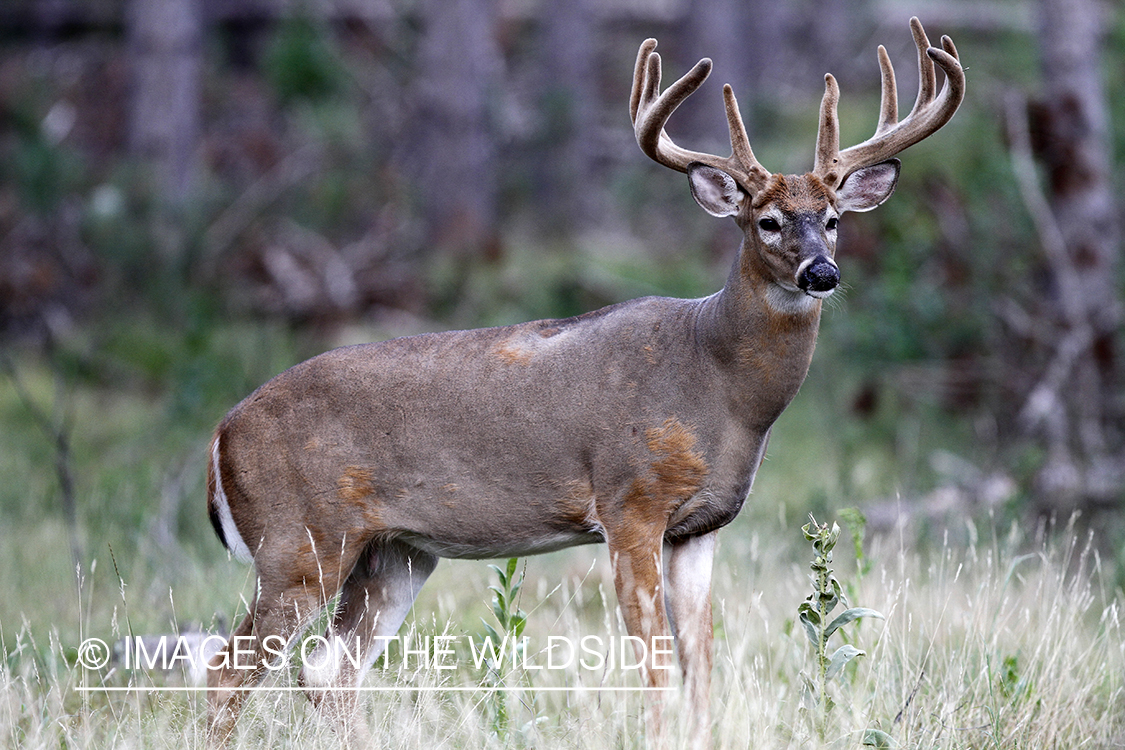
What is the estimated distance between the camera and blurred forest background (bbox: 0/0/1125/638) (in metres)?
7.82

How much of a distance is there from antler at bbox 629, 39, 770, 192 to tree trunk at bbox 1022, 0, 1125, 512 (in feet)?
→ 15.0

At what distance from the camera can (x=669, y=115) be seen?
12.6 feet

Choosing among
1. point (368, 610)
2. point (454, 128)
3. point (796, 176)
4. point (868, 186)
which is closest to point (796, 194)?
point (796, 176)

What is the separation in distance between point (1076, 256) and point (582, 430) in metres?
5.66

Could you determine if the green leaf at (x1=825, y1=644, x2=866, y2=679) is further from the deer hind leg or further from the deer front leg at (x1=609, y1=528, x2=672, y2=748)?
the deer hind leg

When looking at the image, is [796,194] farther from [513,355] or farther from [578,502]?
[578,502]

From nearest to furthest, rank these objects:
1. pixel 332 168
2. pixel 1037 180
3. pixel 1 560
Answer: pixel 1 560 < pixel 1037 180 < pixel 332 168

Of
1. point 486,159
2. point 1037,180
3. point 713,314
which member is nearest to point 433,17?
point 486,159

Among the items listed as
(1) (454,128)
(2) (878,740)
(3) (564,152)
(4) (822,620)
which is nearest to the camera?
(2) (878,740)

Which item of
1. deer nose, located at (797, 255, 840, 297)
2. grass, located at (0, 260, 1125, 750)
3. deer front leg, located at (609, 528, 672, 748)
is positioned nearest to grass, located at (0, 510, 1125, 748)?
grass, located at (0, 260, 1125, 750)

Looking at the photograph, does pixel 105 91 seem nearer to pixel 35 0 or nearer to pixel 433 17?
pixel 35 0

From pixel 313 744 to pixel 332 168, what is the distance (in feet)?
37.8

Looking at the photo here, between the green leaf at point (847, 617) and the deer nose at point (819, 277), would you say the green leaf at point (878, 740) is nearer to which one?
the green leaf at point (847, 617)

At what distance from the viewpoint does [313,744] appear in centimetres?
351
